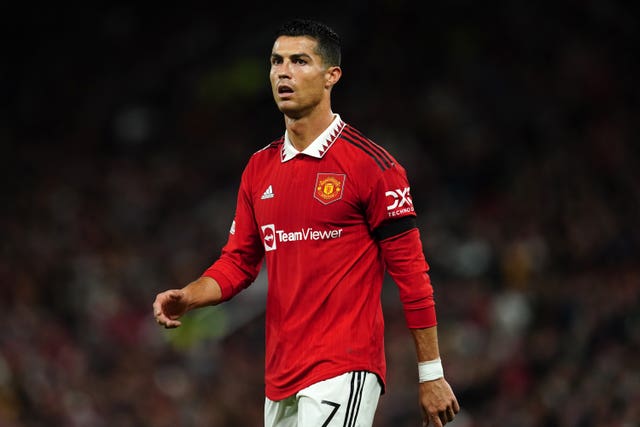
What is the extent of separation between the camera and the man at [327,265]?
168 inches

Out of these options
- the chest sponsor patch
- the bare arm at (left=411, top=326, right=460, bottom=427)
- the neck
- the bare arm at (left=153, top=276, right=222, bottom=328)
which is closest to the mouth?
the neck

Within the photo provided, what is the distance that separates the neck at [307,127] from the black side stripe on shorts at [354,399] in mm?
1016

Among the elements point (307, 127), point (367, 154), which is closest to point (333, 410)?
point (367, 154)

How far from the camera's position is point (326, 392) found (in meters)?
4.21

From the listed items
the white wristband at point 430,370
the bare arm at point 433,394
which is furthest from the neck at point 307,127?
the white wristband at point 430,370

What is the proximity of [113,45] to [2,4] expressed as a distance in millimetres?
2196

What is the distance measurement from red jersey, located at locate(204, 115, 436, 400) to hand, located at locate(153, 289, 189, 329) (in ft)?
1.33

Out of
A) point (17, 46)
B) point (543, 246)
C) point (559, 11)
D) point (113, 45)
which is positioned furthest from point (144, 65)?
point (543, 246)

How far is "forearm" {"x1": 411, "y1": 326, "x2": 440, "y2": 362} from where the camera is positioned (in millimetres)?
4293

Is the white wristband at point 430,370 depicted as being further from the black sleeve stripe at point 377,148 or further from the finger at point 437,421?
the black sleeve stripe at point 377,148

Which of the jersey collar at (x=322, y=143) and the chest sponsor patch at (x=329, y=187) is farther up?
the jersey collar at (x=322, y=143)

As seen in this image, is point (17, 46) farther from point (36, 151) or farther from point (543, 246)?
point (543, 246)

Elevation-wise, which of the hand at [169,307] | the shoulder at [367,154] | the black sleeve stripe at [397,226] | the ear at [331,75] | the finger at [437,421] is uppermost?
the ear at [331,75]

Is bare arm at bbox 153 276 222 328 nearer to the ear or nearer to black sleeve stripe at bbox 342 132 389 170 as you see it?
black sleeve stripe at bbox 342 132 389 170
